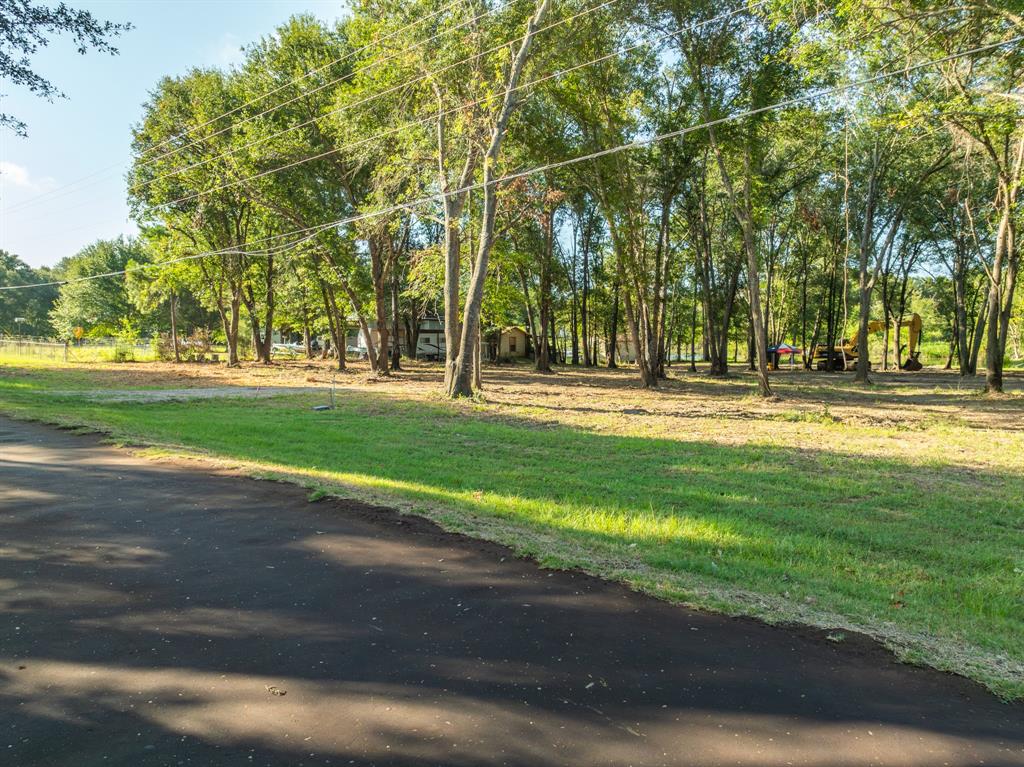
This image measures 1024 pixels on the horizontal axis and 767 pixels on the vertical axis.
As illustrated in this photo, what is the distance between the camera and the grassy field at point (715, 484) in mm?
4535

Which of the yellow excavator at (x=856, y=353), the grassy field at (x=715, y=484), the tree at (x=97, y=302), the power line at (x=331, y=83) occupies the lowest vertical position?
the grassy field at (x=715, y=484)

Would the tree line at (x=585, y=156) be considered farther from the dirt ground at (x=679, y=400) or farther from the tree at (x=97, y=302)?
the tree at (x=97, y=302)

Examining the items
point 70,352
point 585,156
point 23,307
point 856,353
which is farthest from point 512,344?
point 23,307

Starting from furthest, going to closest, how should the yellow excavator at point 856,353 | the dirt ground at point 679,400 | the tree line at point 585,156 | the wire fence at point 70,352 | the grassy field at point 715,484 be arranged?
the yellow excavator at point 856,353 < the wire fence at point 70,352 < the tree line at point 585,156 < the dirt ground at point 679,400 < the grassy field at point 715,484

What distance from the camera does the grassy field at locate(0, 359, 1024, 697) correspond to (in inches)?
179

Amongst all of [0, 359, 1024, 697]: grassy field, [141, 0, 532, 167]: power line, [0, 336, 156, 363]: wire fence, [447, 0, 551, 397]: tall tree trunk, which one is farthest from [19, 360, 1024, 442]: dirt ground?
[0, 336, 156, 363]: wire fence

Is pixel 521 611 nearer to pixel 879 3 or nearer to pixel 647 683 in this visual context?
pixel 647 683

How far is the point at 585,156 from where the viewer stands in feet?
52.6

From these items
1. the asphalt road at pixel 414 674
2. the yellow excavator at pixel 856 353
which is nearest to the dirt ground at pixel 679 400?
the asphalt road at pixel 414 674

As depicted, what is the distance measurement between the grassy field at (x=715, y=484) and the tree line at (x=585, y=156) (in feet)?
18.5

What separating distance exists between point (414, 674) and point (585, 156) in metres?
15.1

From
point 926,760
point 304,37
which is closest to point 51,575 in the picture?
point 926,760

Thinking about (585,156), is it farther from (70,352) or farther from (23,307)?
(23,307)

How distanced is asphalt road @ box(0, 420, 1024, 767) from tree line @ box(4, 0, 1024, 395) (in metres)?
8.46
